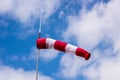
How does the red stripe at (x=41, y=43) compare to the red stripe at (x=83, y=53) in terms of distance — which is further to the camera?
the red stripe at (x=41, y=43)

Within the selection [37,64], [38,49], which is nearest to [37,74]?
[37,64]

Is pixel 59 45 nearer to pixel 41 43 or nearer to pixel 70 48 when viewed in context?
pixel 70 48

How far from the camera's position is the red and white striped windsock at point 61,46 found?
70.9 feet

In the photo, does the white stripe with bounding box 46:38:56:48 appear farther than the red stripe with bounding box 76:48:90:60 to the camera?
Yes

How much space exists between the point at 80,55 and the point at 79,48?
1.82ft

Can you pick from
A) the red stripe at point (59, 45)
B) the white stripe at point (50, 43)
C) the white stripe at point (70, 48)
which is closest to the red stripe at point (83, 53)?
the white stripe at point (70, 48)

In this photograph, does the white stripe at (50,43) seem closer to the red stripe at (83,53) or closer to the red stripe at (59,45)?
the red stripe at (59,45)

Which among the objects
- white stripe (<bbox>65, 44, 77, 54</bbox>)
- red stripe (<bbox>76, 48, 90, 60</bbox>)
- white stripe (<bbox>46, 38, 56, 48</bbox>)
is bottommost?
red stripe (<bbox>76, 48, 90, 60</bbox>)

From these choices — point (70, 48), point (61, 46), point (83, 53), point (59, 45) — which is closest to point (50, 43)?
point (59, 45)

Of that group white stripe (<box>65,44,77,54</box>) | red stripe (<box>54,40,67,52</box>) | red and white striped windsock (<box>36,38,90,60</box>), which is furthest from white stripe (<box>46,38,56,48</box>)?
white stripe (<box>65,44,77,54</box>)

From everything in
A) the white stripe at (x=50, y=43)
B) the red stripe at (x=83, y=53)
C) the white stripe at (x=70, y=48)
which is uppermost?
the white stripe at (x=50, y=43)

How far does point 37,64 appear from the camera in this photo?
20438mm

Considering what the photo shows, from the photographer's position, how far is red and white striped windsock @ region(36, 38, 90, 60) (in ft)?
70.9

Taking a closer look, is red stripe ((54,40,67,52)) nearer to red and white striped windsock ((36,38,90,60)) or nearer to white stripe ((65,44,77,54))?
red and white striped windsock ((36,38,90,60))
